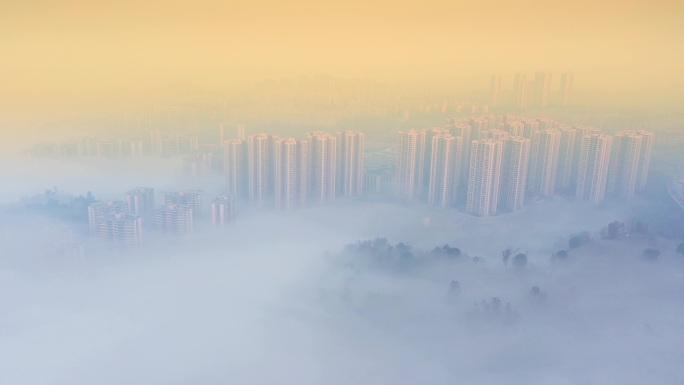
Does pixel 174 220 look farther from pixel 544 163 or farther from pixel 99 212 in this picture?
pixel 544 163

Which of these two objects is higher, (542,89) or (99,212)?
(542,89)

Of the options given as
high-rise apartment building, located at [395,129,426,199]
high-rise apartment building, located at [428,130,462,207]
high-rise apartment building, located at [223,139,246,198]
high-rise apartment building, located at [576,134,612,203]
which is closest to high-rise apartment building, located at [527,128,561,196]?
high-rise apartment building, located at [576,134,612,203]

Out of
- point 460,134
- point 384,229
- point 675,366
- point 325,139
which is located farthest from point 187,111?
point 675,366

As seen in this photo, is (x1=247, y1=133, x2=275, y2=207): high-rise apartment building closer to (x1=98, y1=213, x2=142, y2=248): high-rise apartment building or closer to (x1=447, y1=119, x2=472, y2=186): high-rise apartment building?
(x1=98, y1=213, x2=142, y2=248): high-rise apartment building

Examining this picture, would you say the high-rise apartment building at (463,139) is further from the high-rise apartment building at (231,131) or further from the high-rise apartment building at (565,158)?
the high-rise apartment building at (231,131)

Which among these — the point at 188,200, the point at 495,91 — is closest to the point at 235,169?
the point at 188,200

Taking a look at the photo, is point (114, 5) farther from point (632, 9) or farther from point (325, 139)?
point (632, 9)
